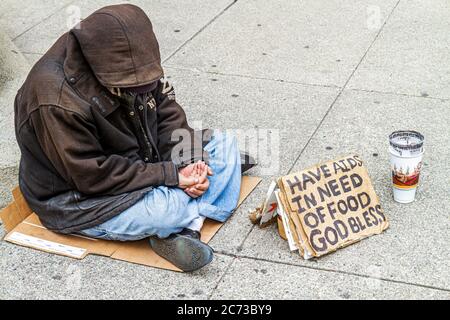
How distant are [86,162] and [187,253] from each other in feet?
1.83

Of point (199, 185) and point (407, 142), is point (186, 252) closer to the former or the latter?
point (199, 185)

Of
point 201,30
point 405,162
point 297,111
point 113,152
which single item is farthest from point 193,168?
point 201,30

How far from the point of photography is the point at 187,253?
119 inches

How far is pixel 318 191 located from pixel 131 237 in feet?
2.74

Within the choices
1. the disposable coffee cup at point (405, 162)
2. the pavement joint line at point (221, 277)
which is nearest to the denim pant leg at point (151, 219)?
the pavement joint line at point (221, 277)

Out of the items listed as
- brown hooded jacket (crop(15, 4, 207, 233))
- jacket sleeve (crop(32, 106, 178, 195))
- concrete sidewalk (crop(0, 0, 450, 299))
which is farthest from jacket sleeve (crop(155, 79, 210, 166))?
concrete sidewalk (crop(0, 0, 450, 299))

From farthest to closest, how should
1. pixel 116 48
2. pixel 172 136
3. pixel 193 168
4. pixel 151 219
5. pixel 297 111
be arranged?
pixel 297 111 < pixel 172 136 < pixel 193 168 < pixel 151 219 < pixel 116 48

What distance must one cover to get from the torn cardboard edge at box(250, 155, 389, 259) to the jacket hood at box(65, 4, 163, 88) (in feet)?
2.41

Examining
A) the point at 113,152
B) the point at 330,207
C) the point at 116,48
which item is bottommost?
the point at 330,207

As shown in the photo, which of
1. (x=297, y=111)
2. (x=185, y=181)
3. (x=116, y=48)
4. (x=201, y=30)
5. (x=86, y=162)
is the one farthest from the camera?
(x=201, y=30)

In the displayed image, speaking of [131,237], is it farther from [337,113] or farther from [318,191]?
[337,113]

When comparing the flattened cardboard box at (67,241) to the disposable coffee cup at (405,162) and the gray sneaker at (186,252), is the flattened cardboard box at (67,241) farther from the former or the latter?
the disposable coffee cup at (405,162)

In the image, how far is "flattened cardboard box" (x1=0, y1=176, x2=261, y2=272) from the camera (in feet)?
10.4
